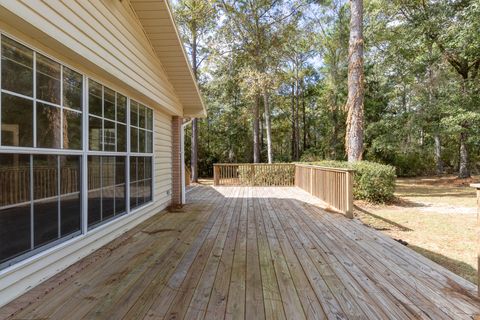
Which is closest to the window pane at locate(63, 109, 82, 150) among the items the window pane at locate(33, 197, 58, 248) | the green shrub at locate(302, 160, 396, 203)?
the window pane at locate(33, 197, 58, 248)

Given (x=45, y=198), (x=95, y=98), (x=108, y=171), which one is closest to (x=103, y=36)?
(x=95, y=98)

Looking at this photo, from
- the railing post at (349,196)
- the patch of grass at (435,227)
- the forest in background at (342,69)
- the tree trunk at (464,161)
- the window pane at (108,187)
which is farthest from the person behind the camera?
the tree trunk at (464,161)

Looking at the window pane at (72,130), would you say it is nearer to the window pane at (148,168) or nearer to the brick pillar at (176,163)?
the window pane at (148,168)

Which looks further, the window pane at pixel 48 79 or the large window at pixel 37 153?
the window pane at pixel 48 79

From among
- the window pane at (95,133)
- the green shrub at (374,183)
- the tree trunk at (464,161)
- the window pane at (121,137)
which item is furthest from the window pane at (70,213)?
the tree trunk at (464,161)

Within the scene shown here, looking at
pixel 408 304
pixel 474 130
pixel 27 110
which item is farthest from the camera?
pixel 474 130

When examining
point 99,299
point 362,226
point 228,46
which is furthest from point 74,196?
point 228,46

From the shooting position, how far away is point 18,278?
228 centimetres

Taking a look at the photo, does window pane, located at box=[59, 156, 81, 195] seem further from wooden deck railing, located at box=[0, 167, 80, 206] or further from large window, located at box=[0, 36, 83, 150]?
large window, located at box=[0, 36, 83, 150]

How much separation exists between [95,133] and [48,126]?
89cm

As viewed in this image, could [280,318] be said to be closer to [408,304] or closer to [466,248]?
[408,304]

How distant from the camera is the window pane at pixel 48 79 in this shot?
2.54 metres

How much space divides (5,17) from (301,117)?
809 inches

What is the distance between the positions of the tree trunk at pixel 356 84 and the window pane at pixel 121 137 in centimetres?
693
